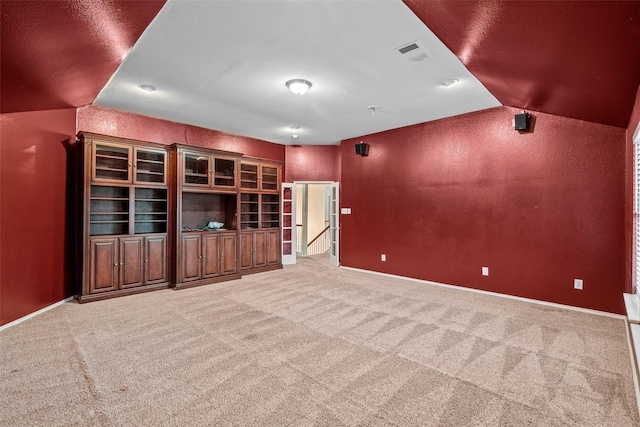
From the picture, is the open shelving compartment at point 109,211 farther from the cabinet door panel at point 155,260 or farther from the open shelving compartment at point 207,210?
the open shelving compartment at point 207,210

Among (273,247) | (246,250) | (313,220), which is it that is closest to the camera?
(246,250)

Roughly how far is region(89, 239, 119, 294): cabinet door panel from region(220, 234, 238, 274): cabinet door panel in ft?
5.08

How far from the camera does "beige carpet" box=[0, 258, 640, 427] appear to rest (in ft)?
6.36

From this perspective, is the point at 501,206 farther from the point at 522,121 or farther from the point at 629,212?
the point at 629,212

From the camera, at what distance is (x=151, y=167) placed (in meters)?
4.96

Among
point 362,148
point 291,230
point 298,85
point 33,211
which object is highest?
point 298,85

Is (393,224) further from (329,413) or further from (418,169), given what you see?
(329,413)

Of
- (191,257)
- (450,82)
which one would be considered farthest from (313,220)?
(450,82)

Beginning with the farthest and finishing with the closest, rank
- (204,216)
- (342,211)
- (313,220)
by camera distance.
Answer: (313,220) → (342,211) → (204,216)

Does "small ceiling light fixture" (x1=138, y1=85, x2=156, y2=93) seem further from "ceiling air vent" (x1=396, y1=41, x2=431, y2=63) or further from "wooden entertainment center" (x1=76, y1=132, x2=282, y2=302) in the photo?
"ceiling air vent" (x1=396, y1=41, x2=431, y2=63)

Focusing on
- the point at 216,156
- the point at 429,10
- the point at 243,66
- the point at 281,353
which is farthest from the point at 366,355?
the point at 216,156

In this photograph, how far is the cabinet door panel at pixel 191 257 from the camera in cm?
497

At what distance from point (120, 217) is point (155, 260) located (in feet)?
2.69

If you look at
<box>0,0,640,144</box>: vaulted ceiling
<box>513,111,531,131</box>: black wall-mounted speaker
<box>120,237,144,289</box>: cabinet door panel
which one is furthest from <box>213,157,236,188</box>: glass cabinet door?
<box>513,111,531,131</box>: black wall-mounted speaker
